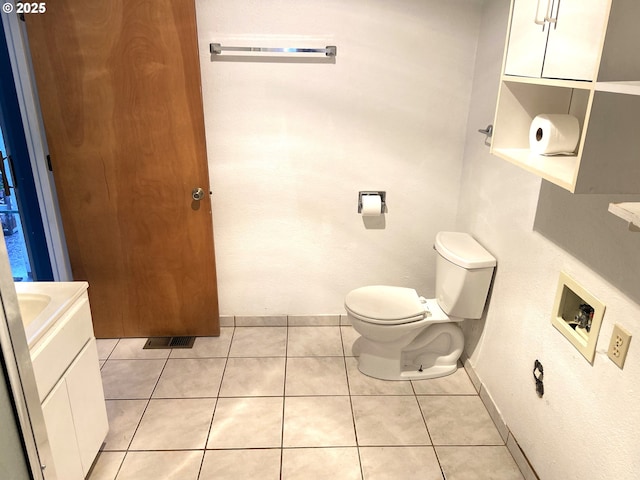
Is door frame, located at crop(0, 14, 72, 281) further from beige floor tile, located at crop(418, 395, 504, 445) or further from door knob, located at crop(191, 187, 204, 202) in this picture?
beige floor tile, located at crop(418, 395, 504, 445)

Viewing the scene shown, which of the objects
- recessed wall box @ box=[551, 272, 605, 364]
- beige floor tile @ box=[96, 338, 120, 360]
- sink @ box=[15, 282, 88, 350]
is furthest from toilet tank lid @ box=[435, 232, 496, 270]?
beige floor tile @ box=[96, 338, 120, 360]

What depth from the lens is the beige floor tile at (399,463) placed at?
2.00 metres

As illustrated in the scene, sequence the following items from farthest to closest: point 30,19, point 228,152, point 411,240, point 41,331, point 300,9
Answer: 1. point 411,240
2. point 228,152
3. point 300,9
4. point 30,19
5. point 41,331

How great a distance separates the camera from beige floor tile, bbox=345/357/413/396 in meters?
2.50

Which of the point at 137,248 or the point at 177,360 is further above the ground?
the point at 137,248

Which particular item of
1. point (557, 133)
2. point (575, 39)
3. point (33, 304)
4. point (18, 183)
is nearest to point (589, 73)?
point (575, 39)

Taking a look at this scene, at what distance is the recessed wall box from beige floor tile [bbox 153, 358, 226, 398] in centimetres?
166

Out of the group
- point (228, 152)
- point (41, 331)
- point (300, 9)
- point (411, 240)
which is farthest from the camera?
point (411, 240)

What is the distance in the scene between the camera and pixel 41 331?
1503 mm

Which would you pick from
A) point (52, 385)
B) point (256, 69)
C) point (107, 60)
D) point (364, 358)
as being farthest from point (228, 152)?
point (52, 385)

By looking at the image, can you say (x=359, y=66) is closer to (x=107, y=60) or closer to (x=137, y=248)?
(x=107, y=60)

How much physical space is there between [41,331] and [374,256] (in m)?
1.90

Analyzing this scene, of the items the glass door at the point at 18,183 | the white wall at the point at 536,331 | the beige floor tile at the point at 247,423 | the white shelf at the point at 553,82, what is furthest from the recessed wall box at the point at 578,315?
the glass door at the point at 18,183

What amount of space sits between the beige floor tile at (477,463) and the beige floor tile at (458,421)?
0.16ft
